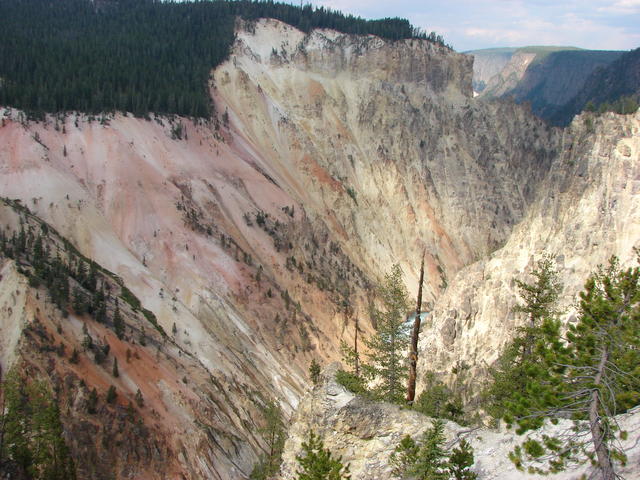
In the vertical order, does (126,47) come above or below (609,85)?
below

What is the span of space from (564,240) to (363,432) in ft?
57.3

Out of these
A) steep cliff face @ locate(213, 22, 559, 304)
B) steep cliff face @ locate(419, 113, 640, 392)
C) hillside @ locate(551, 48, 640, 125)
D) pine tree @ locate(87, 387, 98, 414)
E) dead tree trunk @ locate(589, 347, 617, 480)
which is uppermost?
hillside @ locate(551, 48, 640, 125)

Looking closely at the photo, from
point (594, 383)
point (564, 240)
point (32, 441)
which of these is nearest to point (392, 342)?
point (594, 383)

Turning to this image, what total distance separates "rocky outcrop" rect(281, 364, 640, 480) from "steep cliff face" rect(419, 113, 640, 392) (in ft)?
39.3

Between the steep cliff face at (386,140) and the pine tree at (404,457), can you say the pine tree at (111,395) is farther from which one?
the steep cliff face at (386,140)

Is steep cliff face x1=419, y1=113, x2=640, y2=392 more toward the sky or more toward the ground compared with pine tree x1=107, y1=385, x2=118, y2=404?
more toward the sky

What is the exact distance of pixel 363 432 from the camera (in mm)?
16062

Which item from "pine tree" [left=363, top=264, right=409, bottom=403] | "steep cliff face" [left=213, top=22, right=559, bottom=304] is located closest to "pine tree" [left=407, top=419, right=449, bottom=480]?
"pine tree" [left=363, top=264, right=409, bottom=403]

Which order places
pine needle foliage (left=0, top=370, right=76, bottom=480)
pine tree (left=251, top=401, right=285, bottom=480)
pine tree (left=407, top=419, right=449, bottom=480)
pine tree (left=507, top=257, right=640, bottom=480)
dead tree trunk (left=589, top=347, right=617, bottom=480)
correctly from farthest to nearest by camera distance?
pine tree (left=251, top=401, right=285, bottom=480) < pine needle foliage (left=0, top=370, right=76, bottom=480) < pine tree (left=407, top=419, right=449, bottom=480) < pine tree (left=507, top=257, right=640, bottom=480) < dead tree trunk (left=589, top=347, right=617, bottom=480)

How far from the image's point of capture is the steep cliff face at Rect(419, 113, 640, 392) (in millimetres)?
27058

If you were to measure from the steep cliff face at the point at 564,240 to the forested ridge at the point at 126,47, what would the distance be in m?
35.6

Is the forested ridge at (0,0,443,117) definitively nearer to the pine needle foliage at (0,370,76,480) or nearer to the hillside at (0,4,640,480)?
the hillside at (0,4,640,480)

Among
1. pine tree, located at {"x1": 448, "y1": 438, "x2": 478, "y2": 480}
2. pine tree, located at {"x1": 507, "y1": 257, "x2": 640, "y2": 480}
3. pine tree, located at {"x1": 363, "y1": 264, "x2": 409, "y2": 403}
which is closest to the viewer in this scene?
pine tree, located at {"x1": 507, "y1": 257, "x2": 640, "y2": 480}

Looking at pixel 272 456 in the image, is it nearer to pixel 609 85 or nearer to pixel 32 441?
pixel 32 441
